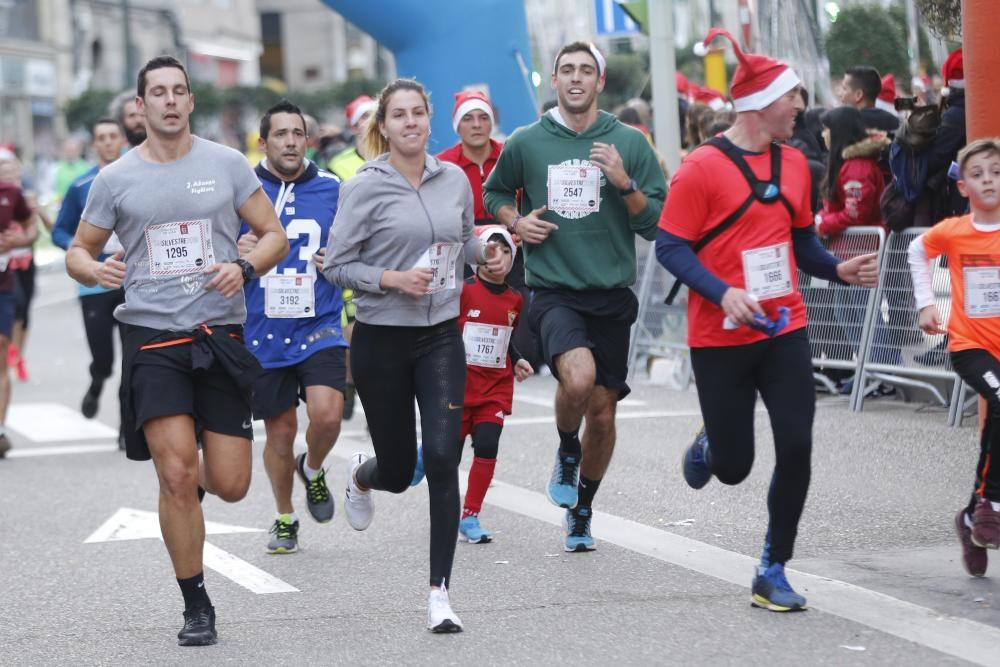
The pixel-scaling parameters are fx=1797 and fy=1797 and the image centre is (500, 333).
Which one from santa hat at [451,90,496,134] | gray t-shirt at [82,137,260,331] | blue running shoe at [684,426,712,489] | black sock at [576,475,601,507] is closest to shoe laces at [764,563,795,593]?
blue running shoe at [684,426,712,489]

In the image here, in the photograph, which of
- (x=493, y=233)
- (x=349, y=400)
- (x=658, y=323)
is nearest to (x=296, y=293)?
(x=493, y=233)

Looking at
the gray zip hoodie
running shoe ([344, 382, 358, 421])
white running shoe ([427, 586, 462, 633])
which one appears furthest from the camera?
running shoe ([344, 382, 358, 421])

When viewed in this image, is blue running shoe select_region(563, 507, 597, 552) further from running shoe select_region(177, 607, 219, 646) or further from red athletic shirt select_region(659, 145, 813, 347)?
running shoe select_region(177, 607, 219, 646)

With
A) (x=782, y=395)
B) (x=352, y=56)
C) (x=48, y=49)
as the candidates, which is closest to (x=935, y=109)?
(x=782, y=395)

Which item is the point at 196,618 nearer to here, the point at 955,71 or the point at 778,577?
the point at 778,577

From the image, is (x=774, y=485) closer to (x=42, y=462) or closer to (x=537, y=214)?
(x=537, y=214)

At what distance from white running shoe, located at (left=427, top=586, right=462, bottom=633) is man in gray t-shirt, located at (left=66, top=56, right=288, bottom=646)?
2.51 ft

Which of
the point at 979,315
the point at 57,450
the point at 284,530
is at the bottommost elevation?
the point at 57,450

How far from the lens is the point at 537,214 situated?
24.4 feet

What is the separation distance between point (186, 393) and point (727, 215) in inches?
78.0

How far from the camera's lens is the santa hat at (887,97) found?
12820 mm

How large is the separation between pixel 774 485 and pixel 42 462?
6538mm

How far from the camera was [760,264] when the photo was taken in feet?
20.5

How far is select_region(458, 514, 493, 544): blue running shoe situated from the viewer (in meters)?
8.01
